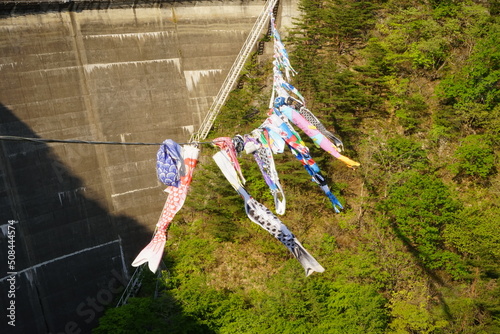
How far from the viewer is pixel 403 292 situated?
1795cm

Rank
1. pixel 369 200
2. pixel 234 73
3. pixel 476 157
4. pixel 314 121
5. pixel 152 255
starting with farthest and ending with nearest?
pixel 234 73, pixel 369 200, pixel 476 157, pixel 314 121, pixel 152 255

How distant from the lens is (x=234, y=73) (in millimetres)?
23391

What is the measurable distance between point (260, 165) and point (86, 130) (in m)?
12.6

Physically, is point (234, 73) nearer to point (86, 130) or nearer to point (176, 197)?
point (86, 130)

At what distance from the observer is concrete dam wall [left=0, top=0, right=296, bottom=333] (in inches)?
711

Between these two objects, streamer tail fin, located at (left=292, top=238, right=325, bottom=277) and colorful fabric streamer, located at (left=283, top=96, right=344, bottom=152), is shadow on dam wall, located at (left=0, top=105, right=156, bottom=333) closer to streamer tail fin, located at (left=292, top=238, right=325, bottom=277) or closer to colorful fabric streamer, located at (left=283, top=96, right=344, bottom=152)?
colorful fabric streamer, located at (left=283, top=96, right=344, bottom=152)

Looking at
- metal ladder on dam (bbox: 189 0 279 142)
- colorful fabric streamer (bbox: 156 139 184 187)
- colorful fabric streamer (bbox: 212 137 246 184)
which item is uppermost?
colorful fabric streamer (bbox: 156 139 184 187)

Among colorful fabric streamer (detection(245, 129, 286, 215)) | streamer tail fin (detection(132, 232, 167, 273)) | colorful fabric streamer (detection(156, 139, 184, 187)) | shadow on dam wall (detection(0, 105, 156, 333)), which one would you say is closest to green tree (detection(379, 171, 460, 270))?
colorful fabric streamer (detection(245, 129, 286, 215))

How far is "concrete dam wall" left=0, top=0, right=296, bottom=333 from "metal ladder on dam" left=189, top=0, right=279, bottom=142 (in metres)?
0.45

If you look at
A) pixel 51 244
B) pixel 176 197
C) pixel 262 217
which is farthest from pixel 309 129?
pixel 51 244

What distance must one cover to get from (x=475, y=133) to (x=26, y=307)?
2336 cm

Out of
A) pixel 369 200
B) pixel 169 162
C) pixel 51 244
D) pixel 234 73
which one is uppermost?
pixel 169 162

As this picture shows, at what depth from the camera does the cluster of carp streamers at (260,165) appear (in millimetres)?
8469

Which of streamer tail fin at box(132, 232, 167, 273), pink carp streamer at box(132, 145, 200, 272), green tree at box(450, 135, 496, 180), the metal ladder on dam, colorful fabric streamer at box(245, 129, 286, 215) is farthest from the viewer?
the metal ladder on dam
